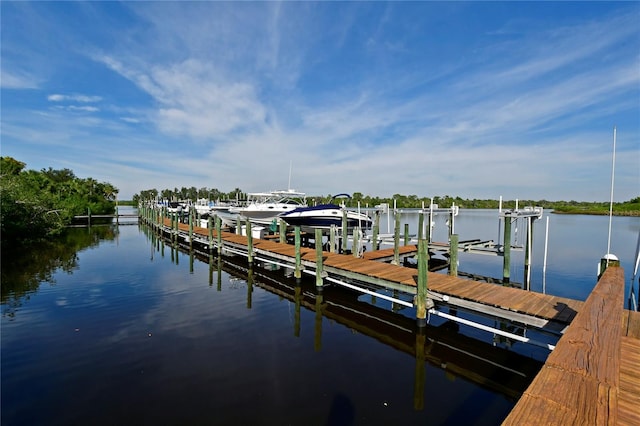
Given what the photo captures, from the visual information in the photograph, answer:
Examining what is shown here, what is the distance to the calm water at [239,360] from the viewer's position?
5289 mm

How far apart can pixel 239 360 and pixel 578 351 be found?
6091 mm

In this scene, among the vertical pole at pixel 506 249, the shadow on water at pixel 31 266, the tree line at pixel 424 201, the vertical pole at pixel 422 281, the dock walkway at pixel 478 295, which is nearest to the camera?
the dock walkway at pixel 478 295

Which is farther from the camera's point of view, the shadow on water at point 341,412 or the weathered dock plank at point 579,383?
the shadow on water at point 341,412

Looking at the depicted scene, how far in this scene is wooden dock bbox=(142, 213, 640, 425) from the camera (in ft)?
6.68

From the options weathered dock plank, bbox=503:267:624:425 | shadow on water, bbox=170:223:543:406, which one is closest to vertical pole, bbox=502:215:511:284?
shadow on water, bbox=170:223:543:406

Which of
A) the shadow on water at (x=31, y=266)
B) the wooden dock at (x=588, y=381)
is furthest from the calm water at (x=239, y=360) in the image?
the wooden dock at (x=588, y=381)

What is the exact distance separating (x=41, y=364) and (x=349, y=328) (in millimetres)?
7039

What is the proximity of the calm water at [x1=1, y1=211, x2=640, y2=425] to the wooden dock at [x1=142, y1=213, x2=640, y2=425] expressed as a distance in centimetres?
129

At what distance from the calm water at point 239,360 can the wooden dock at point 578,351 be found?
129cm

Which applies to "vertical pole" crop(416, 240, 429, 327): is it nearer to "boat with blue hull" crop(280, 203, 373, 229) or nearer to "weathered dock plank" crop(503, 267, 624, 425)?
"weathered dock plank" crop(503, 267, 624, 425)

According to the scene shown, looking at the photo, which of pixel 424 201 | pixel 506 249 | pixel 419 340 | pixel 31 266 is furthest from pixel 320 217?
pixel 424 201

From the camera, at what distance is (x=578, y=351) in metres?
2.80

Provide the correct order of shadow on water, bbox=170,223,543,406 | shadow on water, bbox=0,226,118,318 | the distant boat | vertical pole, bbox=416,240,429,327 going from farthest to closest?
the distant boat, shadow on water, bbox=0,226,118,318, vertical pole, bbox=416,240,429,327, shadow on water, bbox=170,223,543,406

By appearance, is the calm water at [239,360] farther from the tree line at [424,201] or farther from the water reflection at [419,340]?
the tree line at [424,201]
